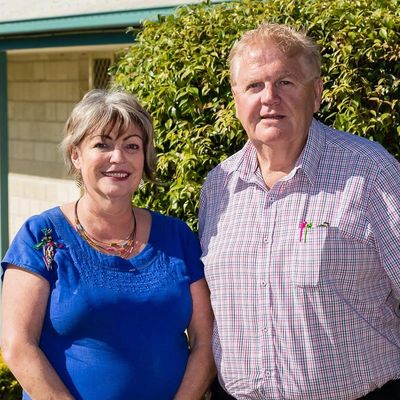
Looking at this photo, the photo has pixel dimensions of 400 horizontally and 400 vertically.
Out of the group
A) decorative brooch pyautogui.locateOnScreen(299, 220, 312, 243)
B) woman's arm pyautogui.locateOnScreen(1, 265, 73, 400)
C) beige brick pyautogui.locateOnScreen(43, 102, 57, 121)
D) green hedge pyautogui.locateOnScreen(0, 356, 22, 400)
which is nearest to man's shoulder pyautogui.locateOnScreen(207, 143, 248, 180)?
decorative brooch pyautogui.locateOnScreen(299, 220, 312, 243)

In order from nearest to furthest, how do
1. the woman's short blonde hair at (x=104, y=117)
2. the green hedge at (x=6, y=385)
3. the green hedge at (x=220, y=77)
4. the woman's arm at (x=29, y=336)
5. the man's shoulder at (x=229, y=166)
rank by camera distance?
1. the woman's arm at (x=29, y=336)
2. the woman's short blonde hair at (x=104, y=117)
3. the man's shoulder at (x=229, y=166)
4. the green hedge at (x=220, y=77)
5. the green hedge at (x=6, y=385)

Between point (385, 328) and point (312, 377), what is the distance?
0.33 metres

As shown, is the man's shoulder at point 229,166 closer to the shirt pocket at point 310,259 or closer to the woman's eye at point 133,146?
the woman's eye at point 133,146

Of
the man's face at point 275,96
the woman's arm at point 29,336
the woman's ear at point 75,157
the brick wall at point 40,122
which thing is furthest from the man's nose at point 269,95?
the brick wall at point 40,122

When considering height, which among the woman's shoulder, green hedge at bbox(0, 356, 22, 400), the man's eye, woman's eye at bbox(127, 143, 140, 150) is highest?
the man's eye

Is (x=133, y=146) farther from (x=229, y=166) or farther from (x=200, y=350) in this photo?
(x=200, y=350)

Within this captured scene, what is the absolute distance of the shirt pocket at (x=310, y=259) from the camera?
315cm

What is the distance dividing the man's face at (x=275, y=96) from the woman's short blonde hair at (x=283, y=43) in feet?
0.06

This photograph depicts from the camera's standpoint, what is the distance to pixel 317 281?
3141 mm

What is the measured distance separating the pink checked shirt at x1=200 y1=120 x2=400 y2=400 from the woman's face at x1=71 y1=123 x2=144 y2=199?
18.1 inches

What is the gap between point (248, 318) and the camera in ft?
10.8

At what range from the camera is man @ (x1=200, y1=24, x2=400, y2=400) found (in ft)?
10.4

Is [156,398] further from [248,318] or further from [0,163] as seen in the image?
[0,163]

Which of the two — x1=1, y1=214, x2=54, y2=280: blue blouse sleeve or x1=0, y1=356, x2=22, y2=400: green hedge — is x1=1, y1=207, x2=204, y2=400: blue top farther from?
x1=0, y1=356, x2=22, y2=400: green hedge
